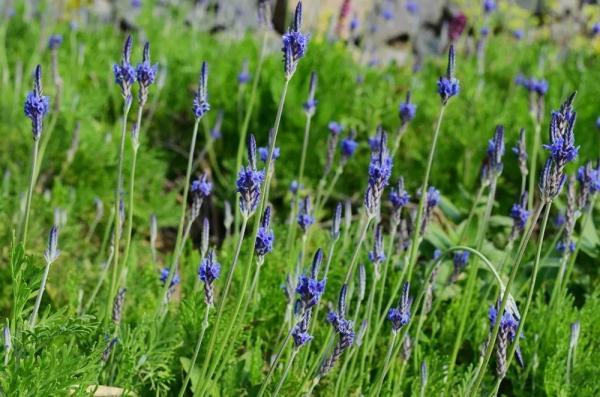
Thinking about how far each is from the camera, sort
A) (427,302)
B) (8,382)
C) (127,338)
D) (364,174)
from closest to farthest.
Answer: (8,382) < (127,338) < (427,302) < (364,174)

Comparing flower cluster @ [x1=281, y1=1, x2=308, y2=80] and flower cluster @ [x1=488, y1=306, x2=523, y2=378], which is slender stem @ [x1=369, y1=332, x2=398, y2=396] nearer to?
flower cluster @ [x1=488, y1=306, x2=523, y2=378]

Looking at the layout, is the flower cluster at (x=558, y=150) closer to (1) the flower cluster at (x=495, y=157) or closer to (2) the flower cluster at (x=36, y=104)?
(1) the flower cluster at (x=495, y=157)

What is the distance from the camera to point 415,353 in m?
2.01

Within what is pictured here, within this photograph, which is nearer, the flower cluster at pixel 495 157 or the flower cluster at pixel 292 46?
the flower cluster at pixel 292 46

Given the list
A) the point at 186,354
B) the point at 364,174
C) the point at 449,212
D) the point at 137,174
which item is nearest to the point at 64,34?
the point at 137,174

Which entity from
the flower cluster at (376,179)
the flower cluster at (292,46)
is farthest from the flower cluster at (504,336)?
the flower cluster at (292,46)

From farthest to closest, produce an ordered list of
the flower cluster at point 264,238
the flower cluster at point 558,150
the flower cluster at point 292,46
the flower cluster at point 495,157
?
the flower cluster at point 495,157 < the flower cluster at point 264,238 < the flower cluster at point 292,46 < the flower cluster at point 558,150

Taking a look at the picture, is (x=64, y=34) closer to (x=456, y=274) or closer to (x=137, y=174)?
(x=137, y=174)

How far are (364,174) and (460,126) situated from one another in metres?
0.44

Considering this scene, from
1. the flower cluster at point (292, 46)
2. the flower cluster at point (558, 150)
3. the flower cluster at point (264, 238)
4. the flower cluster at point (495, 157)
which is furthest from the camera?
the flower cluster at point (495, 157)

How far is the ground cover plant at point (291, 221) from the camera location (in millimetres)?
1490

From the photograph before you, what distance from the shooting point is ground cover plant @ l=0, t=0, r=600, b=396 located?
1490mm

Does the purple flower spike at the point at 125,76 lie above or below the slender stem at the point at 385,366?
above

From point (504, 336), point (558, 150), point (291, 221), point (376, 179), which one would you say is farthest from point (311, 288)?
point (291, 221)
